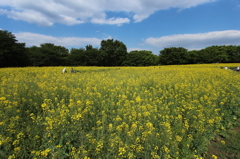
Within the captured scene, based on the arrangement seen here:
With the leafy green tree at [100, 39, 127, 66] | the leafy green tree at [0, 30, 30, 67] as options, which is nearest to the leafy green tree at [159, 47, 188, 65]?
the leafy green tree at [100, 39, 127, 66]

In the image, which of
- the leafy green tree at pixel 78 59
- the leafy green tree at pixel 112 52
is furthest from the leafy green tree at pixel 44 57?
the leafy green tree at pixel 112 52

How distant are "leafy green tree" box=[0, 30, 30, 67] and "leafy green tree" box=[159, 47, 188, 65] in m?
65.1

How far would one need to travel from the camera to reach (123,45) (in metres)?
73.1

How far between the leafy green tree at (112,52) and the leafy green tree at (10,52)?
32.6 meters

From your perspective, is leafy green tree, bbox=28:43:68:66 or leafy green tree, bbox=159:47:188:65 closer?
leafy green tree, bbox=28:43:68:66

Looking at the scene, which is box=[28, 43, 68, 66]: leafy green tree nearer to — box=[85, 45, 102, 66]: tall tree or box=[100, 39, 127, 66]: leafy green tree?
box=[85, 45, 102, 66]: tall tree

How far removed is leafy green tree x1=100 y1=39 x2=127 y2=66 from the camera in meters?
69.2

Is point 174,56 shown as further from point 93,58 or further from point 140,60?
point 93,58

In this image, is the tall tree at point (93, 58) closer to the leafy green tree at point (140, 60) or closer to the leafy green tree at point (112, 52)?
the leafy green tree at point (112, 52)

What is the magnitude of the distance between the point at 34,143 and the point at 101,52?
221 feet

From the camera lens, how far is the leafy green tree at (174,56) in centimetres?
7342

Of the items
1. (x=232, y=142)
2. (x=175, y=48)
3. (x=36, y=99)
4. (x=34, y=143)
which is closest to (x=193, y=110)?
(x=232, y=142)

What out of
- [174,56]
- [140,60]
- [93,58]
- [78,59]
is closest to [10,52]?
[78,59]

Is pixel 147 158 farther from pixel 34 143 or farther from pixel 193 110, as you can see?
pixel 193 110
